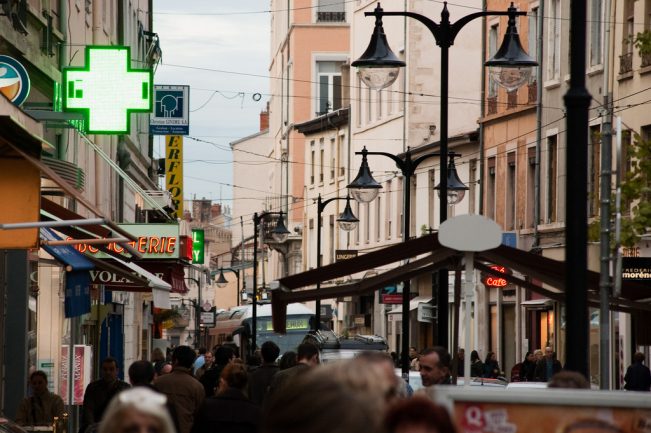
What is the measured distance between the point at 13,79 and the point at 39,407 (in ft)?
12.3

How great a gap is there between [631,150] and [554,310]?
74.9ft

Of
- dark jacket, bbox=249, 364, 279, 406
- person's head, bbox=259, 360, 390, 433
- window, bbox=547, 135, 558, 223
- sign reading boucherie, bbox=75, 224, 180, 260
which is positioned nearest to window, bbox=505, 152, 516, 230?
window, bbox=547, 135, 558, 223

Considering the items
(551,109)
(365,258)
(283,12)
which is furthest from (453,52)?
(365,258)

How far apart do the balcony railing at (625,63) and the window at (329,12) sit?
190 ft

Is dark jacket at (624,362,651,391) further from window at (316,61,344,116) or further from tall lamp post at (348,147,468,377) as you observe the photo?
window at (316,61,344,116)

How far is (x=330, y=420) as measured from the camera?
163 inches

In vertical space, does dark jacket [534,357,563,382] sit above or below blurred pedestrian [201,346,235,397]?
below

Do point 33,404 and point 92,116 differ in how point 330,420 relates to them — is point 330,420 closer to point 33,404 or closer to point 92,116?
point 33,404

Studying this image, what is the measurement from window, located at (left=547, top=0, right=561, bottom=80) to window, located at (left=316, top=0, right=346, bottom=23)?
50.4 m

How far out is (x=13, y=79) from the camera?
19.2 metres

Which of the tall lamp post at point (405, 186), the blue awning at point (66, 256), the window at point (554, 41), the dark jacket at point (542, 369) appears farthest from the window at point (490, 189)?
the blue awning at point (66, 256)

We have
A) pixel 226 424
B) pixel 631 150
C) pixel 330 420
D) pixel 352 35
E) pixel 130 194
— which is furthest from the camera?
pixel 352 35

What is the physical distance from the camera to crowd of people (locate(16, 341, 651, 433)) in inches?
165

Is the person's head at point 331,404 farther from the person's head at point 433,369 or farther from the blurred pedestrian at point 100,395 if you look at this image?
the blurred pedestrian at point 100,395
